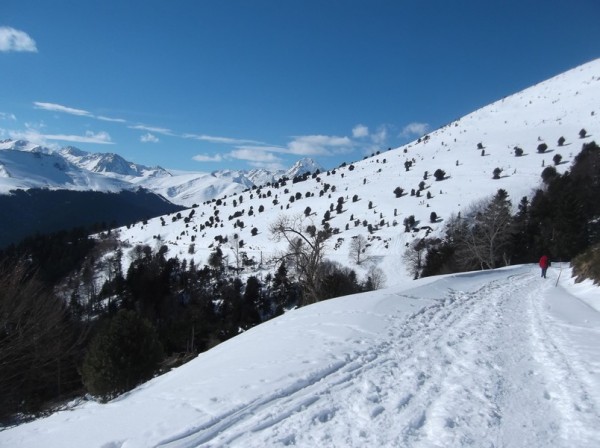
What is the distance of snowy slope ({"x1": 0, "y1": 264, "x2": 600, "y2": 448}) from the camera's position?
192 inches

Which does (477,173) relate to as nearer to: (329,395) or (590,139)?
(590,139)

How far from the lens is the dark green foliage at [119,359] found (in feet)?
62.2

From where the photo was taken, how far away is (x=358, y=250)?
74.4 m

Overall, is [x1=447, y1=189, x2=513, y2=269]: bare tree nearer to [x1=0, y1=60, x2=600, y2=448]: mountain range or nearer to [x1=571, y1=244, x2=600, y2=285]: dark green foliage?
[x1=571, y1=244, x2=600, y2=285]: dark green foliage

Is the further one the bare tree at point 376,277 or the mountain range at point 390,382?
the bare tree at point 376,277

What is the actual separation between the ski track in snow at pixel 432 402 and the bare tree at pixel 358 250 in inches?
Answer: 2557

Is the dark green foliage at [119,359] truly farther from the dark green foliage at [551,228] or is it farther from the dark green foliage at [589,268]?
the dark green foliage at [551,228]

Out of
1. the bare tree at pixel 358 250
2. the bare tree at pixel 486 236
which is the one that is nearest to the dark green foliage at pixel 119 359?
the bare tree at pixel 486 236

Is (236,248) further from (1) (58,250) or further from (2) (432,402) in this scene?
(2) (432,402)

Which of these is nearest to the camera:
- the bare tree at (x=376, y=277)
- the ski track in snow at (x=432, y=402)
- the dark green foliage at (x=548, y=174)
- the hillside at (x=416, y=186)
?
the ski track in snow at (x=432, y=402)

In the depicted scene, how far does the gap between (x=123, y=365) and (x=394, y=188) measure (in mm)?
96798

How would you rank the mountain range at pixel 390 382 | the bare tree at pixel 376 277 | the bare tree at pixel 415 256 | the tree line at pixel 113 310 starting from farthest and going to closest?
the bare tree at pixel 415 256
the bare tree at pixel 376 277
the tree line at pixel 113 310
the mountain range at pixel 390 382

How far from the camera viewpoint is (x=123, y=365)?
19.3 m

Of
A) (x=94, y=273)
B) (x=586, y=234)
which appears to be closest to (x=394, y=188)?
(x=586, y=234)
